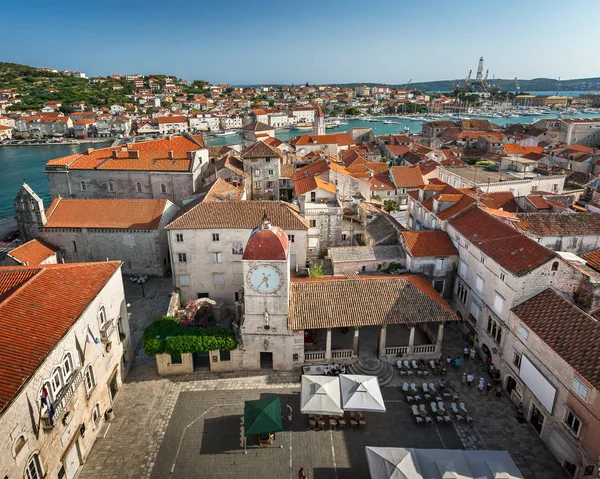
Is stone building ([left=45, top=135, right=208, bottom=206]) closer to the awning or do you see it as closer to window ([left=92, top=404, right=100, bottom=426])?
window ([left=92, top=404, right=100, bottom=426])

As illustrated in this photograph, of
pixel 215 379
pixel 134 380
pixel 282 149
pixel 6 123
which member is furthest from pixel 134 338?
pixel 6 123

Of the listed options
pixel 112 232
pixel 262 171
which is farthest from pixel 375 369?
pixel 262 171

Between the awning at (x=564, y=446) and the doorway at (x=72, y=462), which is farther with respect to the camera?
the doorway at (x=72, y=462)

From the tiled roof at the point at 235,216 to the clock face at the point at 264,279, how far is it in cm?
938

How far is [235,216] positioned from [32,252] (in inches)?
809

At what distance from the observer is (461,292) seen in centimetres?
3434

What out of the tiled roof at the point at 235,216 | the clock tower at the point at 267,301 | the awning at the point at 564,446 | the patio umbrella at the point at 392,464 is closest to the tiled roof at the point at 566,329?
the awning at the point at 564,446

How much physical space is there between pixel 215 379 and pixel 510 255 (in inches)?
840

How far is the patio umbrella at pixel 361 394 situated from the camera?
79.0 ft

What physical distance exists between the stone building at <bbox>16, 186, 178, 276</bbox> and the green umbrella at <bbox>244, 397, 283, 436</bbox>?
23594 mm

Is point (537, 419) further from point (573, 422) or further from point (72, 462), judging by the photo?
point (72, 462)

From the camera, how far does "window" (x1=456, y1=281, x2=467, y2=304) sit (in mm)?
33656

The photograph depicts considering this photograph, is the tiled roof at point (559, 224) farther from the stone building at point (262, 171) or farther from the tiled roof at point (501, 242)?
the stone building at point (262, 171)

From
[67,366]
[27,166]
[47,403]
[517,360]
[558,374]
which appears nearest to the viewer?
[47,403]
